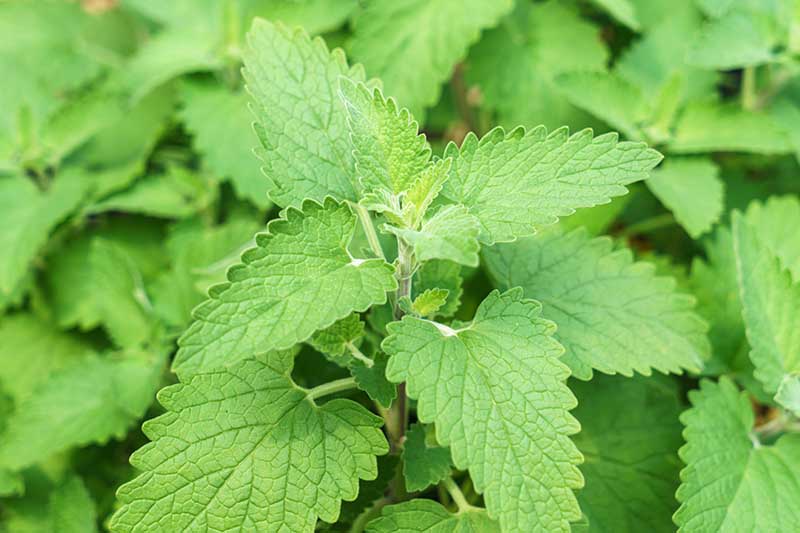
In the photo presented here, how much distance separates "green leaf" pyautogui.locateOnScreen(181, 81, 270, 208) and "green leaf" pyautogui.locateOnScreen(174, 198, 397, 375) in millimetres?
697

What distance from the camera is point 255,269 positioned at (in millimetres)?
991

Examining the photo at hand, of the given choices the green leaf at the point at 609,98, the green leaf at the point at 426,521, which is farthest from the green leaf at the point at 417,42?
the green leaf at the point at 426,521

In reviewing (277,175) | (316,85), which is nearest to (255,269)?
(277,175)

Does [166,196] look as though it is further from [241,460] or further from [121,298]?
[241,460]

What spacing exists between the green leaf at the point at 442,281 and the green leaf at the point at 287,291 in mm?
209

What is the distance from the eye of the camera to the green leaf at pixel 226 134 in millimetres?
1750

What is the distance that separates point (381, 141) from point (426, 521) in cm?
57

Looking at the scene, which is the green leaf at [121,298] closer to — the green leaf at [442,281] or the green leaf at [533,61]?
the green leaf at [442,281]

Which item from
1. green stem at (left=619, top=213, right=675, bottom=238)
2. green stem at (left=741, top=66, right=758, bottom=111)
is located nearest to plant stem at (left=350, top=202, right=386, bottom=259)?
green stem at (left=619, top=213, right=675, bottom=238)

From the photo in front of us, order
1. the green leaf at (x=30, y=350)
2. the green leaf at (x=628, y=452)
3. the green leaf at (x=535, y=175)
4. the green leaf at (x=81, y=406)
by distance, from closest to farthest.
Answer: the green leaf at (x=535, y=175)
the green leaf at (x=628, y=452)
the green leaf at (x=81, y=406)
the green leaf at (x=30, y=350)

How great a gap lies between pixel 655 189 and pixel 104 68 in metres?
1.60

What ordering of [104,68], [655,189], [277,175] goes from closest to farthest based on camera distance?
1. [277,175]
2. [655,189]
3. [104,68]

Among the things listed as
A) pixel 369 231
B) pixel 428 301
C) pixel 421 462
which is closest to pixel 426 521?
pixel 421 462

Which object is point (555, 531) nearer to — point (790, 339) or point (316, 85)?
point (790, 339)
